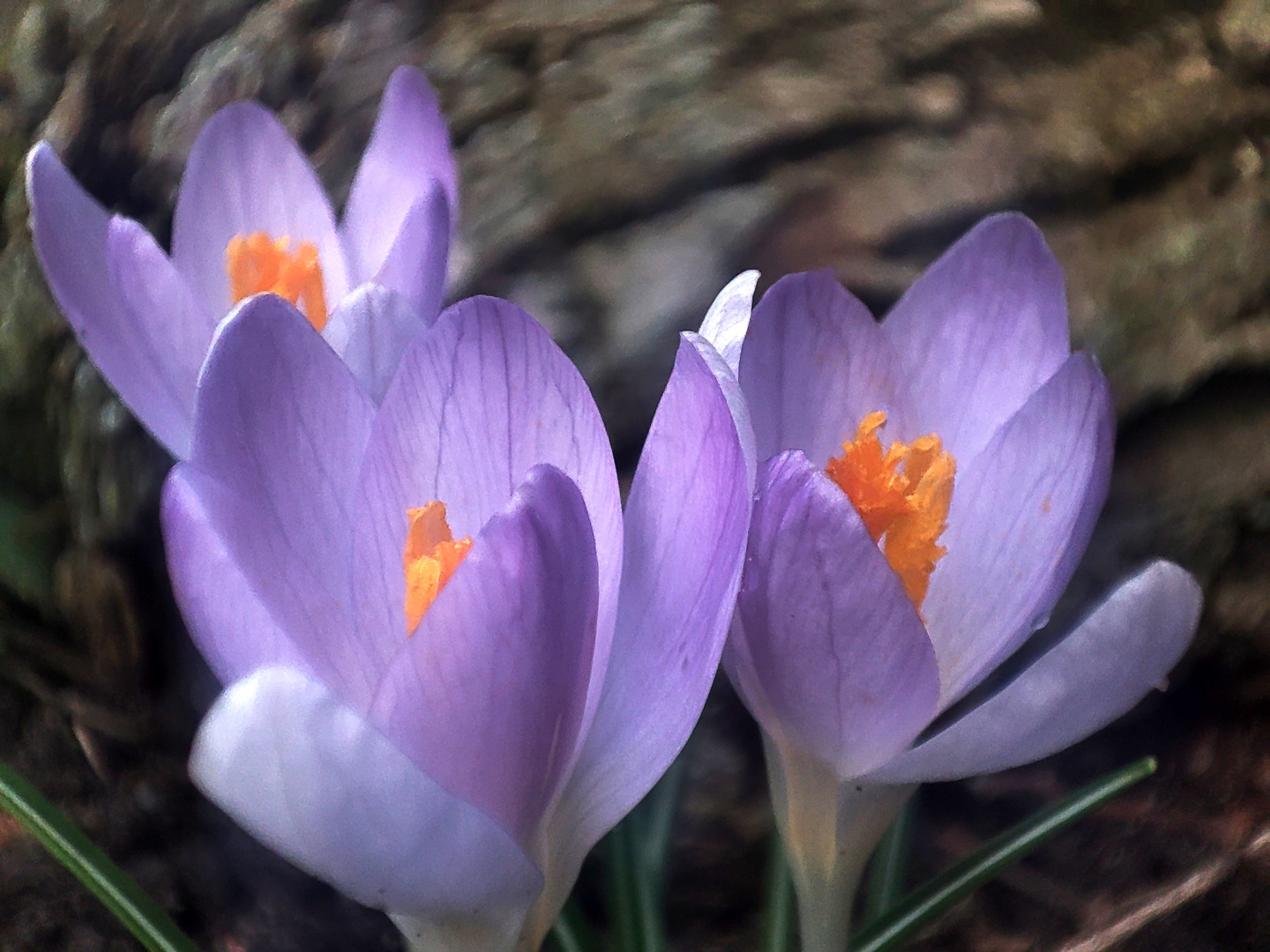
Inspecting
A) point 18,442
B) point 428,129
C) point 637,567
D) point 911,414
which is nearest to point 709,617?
point 637,567

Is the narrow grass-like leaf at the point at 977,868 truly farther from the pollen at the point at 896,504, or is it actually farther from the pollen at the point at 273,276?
the pollen at the point at 273,276

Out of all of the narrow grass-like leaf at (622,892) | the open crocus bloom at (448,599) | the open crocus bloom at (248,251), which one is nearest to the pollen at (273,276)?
the open crocus bloom at (248,251)

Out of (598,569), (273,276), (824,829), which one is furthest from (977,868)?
(273,276)

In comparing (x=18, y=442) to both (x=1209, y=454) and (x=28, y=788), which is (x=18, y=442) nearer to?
(x=28, y=788)

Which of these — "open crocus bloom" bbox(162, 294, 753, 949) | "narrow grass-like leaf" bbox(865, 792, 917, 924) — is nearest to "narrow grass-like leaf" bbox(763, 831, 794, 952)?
"narrow grass-like leaf" bbox(865, 792, 917, 924)

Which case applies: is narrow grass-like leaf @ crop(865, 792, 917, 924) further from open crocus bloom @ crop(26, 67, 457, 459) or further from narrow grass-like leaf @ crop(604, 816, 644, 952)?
open crocus bloom @ crop(26, 67, 457, 459)

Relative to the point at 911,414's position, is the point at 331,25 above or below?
above

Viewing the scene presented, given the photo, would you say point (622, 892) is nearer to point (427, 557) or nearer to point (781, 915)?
point (781, 915)
